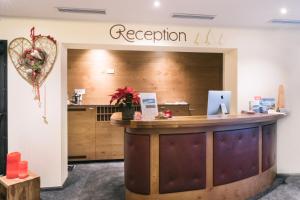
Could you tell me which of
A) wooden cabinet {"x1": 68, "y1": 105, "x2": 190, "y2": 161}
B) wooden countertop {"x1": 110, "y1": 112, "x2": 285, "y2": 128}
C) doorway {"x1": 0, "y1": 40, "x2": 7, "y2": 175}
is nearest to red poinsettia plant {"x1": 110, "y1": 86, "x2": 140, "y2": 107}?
wooden countertop {"x1": 110, "y1": 112, "x2": 285, "y2": 128}

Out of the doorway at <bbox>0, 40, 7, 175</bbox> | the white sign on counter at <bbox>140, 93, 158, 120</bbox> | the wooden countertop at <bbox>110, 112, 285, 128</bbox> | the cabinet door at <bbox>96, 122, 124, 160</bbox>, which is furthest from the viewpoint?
the cabinet door at <bbox>96, 122, 124, 160</bbox>

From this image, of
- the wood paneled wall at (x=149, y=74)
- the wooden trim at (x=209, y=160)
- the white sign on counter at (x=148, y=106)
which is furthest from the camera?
the wood paneled wall at (x=149, y=74)

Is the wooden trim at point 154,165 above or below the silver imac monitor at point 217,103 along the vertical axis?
below

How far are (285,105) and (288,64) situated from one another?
0.71m

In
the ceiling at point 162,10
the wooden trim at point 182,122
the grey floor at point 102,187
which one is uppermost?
the ceiling at point 162,10

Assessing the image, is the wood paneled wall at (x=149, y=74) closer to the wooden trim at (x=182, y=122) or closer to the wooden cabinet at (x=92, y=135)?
the wooden cabinet at (x=92, y=135)

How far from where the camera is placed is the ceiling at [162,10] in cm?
299

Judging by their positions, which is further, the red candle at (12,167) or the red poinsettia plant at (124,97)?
the red candle at (12,167)

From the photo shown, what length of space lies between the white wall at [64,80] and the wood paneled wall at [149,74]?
169 cm

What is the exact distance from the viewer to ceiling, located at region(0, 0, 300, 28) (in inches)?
118

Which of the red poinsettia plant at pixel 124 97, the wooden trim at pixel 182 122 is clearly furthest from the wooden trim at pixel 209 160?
the red poinsettia plant at pixel 124 97

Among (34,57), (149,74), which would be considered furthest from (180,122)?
(149,74)

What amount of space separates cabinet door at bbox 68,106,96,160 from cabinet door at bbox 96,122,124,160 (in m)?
0.12

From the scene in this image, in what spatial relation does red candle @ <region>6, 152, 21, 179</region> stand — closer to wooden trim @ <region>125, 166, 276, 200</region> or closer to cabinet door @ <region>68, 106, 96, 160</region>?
wooden trim @ <region>125, 166, 276, 200</region>
